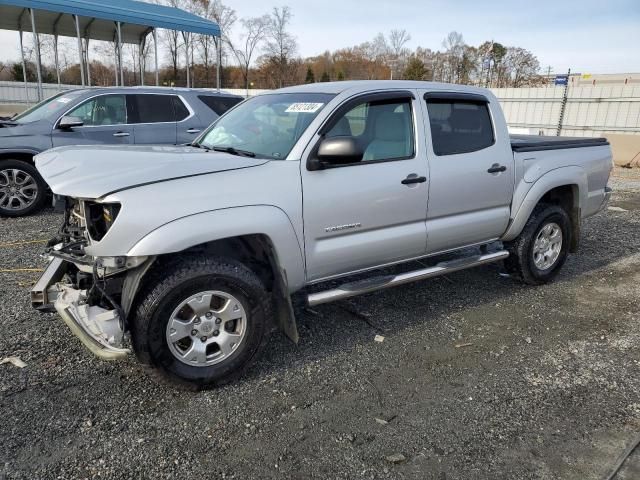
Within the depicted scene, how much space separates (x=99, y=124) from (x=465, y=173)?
5812 millimetres

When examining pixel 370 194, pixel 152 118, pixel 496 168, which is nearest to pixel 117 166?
pixel 370 194

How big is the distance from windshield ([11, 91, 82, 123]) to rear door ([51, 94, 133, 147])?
28 cm

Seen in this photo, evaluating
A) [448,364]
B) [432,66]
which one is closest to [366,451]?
[448,364]

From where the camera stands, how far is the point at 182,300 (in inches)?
113

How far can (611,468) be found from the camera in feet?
8.18

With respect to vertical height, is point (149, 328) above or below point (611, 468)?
above

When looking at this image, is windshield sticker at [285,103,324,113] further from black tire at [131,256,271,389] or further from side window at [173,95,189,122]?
side window at [173,95,189,122]

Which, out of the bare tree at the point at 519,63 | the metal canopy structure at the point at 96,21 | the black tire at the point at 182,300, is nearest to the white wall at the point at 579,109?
the metal canopy structure at the point at 96,21

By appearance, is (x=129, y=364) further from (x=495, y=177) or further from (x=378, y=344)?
(x=495, y=177)

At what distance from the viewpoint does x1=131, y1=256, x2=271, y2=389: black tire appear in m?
2.79

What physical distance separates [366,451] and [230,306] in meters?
1.16

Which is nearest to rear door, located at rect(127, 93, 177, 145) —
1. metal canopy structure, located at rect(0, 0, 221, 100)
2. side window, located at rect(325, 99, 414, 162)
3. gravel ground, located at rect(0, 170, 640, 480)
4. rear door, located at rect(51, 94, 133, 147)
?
rear door, located at rect(51, 94, 133, 147)

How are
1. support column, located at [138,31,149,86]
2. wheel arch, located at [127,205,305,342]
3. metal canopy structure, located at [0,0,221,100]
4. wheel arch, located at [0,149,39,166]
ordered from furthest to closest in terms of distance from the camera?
support column, located at [138,31,149,86] → metal canopy structure, located at [0,0,221,100] → wheel arch, located at [0,149,39,166] → wheel arch, located at [127,205,305,342]

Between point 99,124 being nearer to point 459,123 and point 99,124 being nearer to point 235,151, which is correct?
point 235,151
